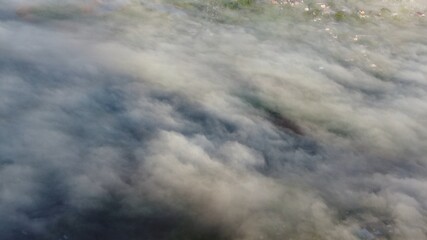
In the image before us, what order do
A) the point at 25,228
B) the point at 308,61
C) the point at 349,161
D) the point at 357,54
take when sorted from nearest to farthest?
the point at 25,228, the point at 349,161, the point at 308,61, the point at 357,54

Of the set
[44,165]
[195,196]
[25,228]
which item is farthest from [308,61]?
[25,228]

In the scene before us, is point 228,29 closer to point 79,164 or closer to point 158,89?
point 158,89

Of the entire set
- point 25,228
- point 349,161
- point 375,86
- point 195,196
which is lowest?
point 25,228

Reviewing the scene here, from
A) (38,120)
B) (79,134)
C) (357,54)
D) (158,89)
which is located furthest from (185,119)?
(357,54)

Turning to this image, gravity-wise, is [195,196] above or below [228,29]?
below

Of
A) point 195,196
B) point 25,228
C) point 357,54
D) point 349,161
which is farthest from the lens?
point 357,54

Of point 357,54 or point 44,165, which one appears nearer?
point 44,165

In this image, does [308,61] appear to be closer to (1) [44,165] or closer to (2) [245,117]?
(2) [245,117]
